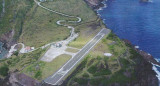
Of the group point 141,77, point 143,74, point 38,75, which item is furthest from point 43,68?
point 143,74

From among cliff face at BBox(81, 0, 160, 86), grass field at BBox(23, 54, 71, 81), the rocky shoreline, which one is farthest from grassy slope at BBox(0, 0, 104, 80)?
cliff face at BBox(81, 0, 160, 86)

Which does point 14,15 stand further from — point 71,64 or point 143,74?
point 143,74

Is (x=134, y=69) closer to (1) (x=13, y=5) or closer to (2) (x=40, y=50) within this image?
(2) (x=40, y=50)

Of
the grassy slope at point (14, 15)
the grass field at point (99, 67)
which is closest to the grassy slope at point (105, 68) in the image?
the grass field at point (99, 67)

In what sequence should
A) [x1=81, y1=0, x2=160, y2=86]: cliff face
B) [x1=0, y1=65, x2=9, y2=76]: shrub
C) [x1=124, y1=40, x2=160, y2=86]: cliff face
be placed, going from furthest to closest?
[x1=0, y1=65, x2=9, y2=76]: shrub < [x1=124, y1=40, x2=160, y2=86]: cliff face < [x1=81, y1=0, x2=160, y2=86]: cliff face

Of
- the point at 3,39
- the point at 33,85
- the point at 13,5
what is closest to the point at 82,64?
the point at 33,85

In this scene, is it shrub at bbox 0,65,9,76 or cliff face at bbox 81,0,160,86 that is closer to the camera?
cliff face at bbox 81,0,160,86

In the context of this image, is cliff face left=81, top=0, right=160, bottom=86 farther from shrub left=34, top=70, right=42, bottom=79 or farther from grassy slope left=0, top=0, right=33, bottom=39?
grassy slope left=0, top=0, right=33, bottom=39

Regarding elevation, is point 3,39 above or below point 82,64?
below

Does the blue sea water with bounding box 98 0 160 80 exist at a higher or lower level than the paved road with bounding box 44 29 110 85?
lower
